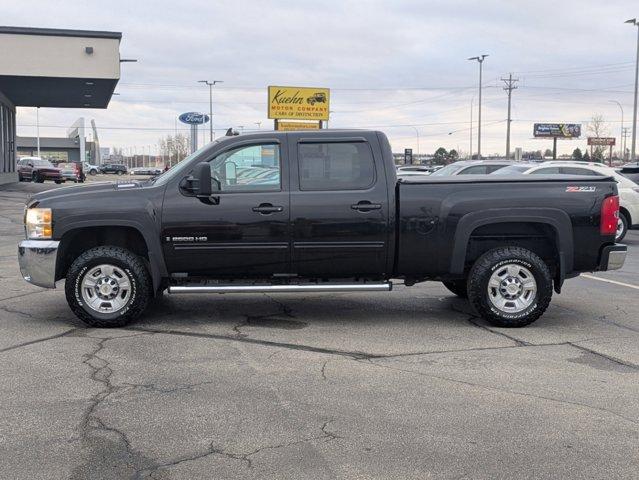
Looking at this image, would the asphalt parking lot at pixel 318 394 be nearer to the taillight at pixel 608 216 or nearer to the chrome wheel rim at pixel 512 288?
the chrome wheel rim at pixel 512 288

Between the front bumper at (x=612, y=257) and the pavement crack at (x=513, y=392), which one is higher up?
the front bumper at (x=612, y=257)

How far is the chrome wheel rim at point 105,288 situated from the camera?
23.7 ft

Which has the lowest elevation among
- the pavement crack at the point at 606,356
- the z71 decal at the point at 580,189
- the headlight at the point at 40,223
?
the pavement crack at the point at 606,356

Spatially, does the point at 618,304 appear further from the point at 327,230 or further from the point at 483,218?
the point at 327,230

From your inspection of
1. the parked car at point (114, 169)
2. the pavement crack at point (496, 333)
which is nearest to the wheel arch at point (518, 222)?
the pavement crack at point (496, 333)

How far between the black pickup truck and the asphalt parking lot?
0.44 m

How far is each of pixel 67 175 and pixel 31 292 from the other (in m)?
42.7

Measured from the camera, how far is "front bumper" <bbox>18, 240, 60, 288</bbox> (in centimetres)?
716

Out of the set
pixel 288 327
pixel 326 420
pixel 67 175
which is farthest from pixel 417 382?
pixel 67 175

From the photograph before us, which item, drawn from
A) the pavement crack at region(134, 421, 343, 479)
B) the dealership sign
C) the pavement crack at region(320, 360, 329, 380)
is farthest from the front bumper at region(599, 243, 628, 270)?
the dealership sign

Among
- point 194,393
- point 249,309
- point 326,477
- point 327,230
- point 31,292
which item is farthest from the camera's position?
point 31,292

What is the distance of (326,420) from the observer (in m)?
4.70

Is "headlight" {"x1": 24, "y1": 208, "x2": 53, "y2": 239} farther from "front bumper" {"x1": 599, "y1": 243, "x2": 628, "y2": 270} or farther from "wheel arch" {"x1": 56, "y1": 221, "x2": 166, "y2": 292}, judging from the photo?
"front bumper" {"x1": 599, "y1": 243, "x2": 628, "y2": 270}

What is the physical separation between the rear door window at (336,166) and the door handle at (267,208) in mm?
329
